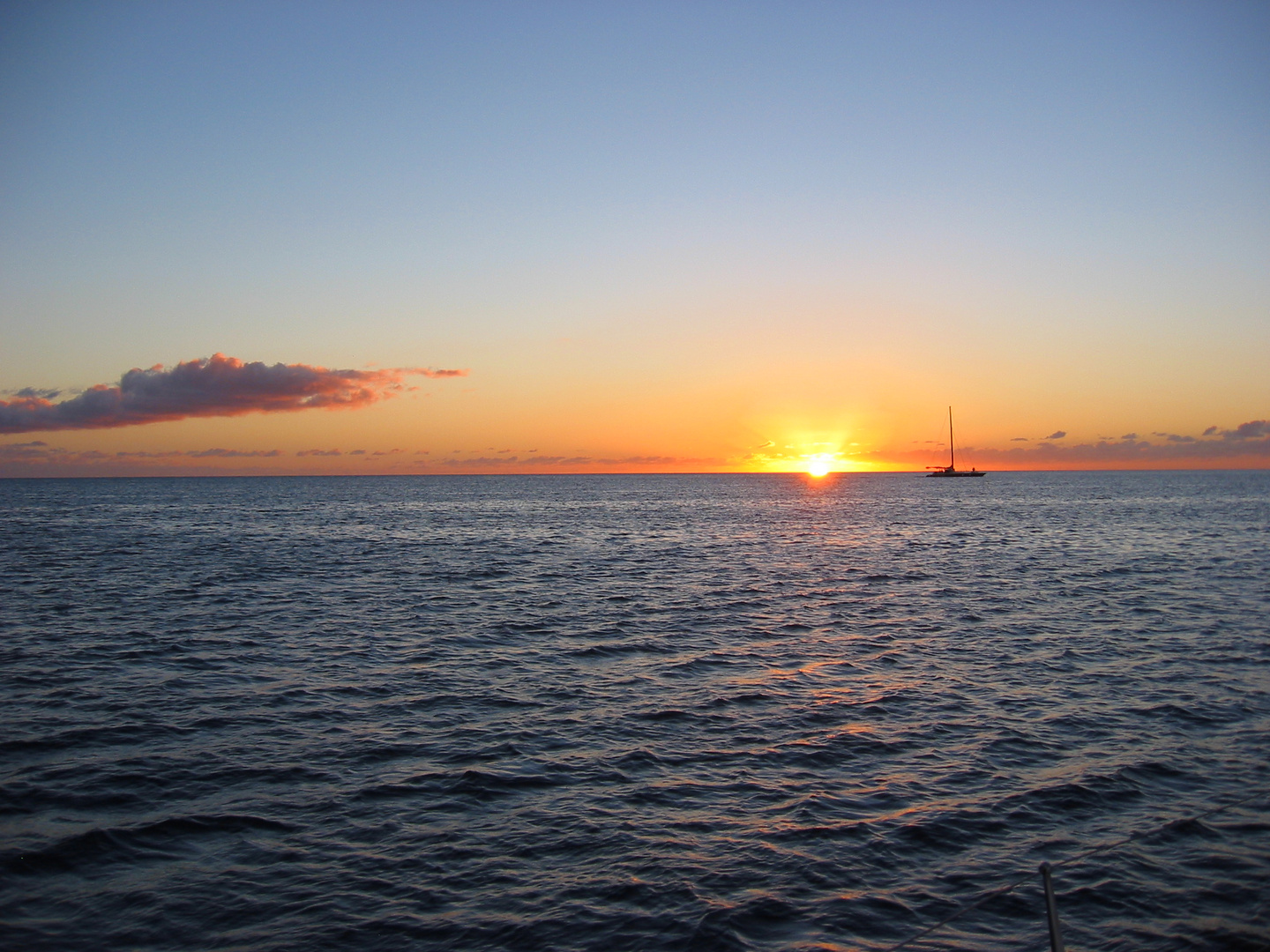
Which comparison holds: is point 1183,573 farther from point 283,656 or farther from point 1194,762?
point 283,656

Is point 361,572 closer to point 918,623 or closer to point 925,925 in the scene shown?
point 918,623

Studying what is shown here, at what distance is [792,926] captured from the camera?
1167 centimetres

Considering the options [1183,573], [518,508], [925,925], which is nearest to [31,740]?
[925,925]

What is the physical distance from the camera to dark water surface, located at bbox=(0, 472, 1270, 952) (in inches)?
474

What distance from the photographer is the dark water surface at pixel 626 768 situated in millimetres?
12047

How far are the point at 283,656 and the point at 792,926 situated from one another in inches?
909

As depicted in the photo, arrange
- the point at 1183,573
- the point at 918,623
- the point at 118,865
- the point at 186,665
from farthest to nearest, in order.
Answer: the point at 1183,573 < the point at 918,623 < the point at 186,665 < the point at 118,865

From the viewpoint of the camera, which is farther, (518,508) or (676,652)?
(518,508)

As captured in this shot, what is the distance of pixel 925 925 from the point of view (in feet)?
38.3

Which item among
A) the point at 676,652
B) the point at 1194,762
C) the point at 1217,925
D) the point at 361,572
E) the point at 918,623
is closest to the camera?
the point at 1217,925

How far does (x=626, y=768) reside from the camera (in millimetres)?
17750

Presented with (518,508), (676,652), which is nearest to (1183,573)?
(676,652)

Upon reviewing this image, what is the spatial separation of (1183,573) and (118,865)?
58.0 metres

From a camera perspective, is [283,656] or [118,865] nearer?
[118,865]
